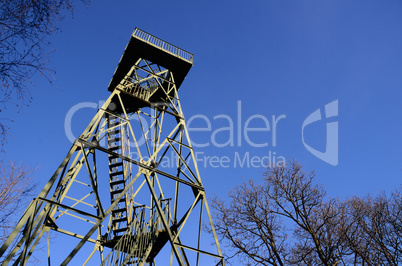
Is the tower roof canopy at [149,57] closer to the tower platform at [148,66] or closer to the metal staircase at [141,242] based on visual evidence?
the tower platform at [148,66]

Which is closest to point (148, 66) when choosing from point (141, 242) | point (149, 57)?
point (149, 57)

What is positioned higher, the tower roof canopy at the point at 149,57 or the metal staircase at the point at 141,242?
the tower roof canopy at the point at 149,57

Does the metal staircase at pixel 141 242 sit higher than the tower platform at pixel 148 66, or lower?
lower

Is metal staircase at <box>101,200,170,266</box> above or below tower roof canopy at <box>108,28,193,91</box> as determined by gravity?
below

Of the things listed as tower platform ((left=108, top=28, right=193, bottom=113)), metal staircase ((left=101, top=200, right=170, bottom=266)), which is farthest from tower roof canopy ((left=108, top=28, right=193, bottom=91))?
metal staircase ((left=101, top=200, right=170, bottom=266))

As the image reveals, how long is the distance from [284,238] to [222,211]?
11.3ft

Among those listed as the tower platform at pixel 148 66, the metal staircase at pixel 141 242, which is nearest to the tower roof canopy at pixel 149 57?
the tower platform at pixel 148 66

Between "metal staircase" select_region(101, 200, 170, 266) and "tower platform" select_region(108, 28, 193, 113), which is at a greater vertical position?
"tower platform" select_region(108, 28, 193, 113)

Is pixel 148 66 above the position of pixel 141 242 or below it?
above

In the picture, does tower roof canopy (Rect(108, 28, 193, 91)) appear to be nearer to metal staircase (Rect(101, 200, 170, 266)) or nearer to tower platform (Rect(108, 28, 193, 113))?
tower platform (Rect(108, 28, 193, 113))

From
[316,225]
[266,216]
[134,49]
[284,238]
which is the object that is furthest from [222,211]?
[134,49]

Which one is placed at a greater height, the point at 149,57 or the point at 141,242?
the point at 149,57

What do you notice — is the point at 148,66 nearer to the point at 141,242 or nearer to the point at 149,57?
the point at 149,57

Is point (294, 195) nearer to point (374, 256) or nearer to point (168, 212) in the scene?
point (374, 256)
